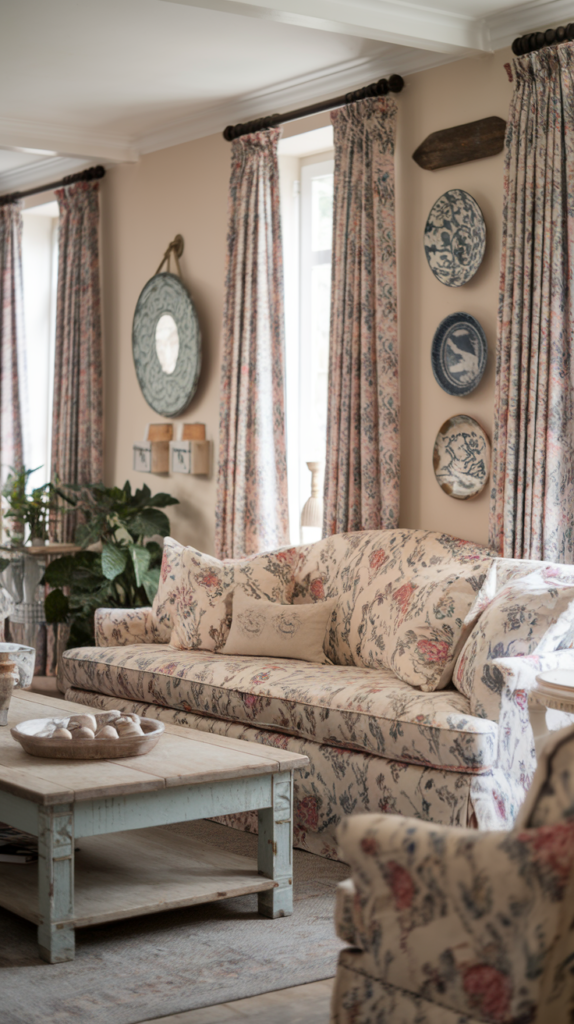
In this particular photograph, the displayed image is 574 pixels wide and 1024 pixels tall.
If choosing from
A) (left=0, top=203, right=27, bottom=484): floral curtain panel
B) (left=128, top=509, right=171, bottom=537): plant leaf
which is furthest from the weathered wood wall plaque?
(left=0, top=203, right=27, bottom=484): floral curtain panel

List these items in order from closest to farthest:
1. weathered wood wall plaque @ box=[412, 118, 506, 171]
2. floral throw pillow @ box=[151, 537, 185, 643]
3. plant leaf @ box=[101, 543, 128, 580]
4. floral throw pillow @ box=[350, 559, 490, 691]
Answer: floral throw pillow @ box=[350, 559, 490, 691] < weathered wood wall plaque @ box=[412, 118, 506, 171] < floral throw pillow @ box=[151, 537, 185, 643] < plant leaf @ box=[101, 543, 128, 580]

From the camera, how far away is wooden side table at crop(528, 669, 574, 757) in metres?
3.00

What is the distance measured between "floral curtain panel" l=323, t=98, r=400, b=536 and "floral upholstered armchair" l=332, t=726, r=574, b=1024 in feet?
Result: 9.53

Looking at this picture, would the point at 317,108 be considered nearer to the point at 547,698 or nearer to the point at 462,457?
the point at 462,457

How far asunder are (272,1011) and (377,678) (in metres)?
1.53

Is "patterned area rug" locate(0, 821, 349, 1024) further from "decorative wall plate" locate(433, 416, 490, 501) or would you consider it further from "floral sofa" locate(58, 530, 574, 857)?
"decorative wall plate" locate(433, 416, 490, 501)

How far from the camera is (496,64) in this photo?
4293 mm

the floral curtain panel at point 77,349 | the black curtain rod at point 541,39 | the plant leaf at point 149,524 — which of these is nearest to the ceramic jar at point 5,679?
the plant leaf at point 149,524

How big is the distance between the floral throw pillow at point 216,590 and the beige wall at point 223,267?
0.57 metres

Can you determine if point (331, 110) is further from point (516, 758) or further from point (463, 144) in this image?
point (516, 758)

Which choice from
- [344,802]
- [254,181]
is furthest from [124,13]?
[344,802]

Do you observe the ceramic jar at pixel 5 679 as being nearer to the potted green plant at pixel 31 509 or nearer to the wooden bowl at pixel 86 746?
the wooden bowl at pixel 86 746

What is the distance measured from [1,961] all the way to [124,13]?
336cm

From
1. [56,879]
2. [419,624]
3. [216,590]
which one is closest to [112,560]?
[216,590]
